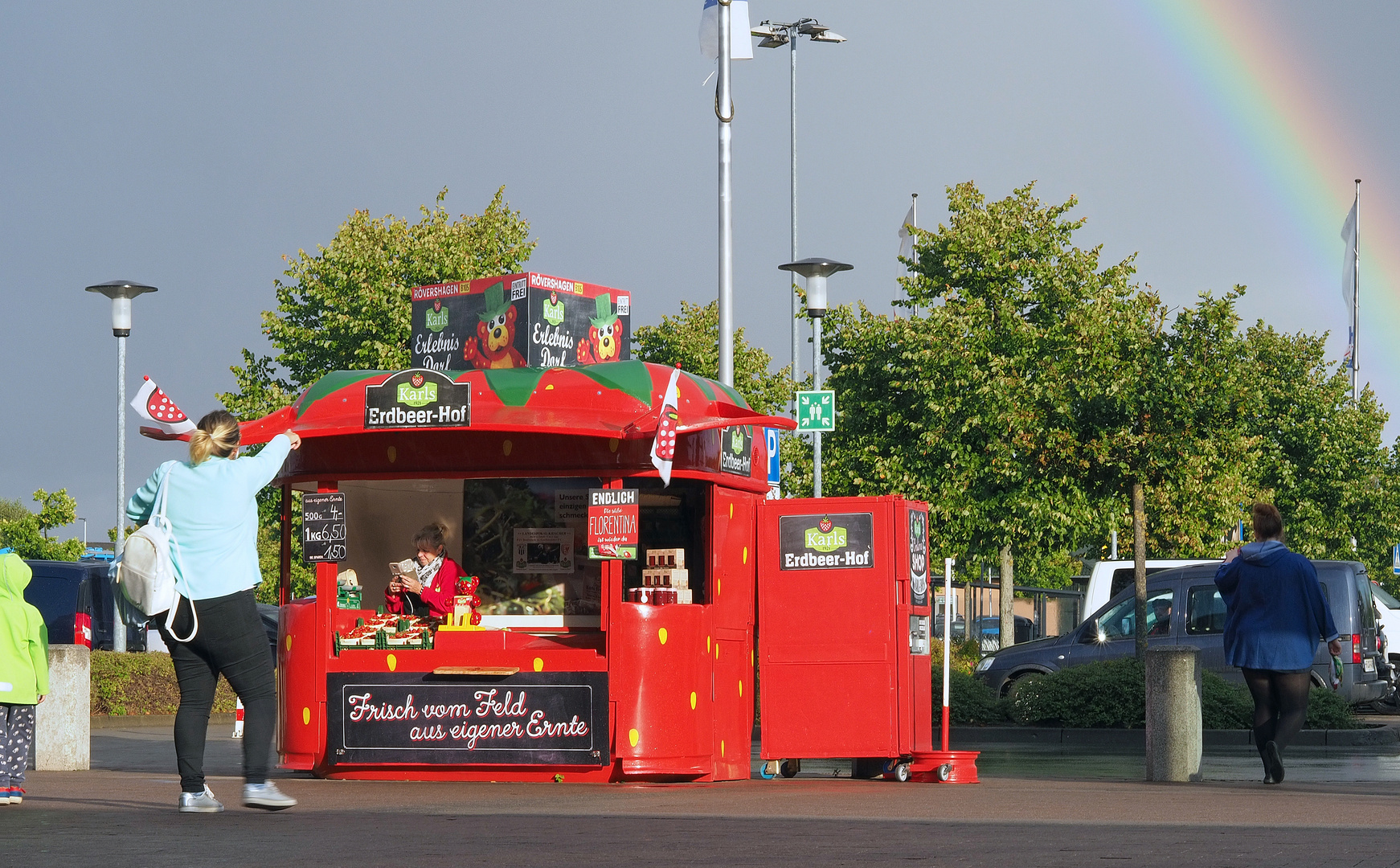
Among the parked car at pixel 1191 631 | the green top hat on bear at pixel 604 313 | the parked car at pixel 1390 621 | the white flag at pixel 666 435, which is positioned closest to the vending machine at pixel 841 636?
the white flag at pixel 666 435

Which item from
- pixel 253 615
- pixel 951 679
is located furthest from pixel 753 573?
pixel 951 679

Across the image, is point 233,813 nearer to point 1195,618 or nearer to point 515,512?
point 515,512

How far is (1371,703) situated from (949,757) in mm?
12652

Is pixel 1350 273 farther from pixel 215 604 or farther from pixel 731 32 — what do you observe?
pixel 215 604

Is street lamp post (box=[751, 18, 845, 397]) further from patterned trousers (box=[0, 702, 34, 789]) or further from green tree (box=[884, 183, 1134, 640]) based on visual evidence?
patterned trousers (box=[0, 702, 34, 789])

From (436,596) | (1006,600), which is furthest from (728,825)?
(1006,600)

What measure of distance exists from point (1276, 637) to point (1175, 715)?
3.08 feet

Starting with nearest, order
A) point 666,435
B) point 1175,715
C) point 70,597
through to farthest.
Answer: point 666,435
point 1175,715
point 70,597

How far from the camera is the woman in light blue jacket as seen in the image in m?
7.98

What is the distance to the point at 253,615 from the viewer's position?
8203 mm

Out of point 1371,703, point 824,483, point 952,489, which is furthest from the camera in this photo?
point 824,483

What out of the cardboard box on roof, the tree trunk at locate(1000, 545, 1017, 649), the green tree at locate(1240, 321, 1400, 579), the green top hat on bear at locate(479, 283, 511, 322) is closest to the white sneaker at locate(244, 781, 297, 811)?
the cardboard box on roof

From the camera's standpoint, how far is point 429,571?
12.9 metres

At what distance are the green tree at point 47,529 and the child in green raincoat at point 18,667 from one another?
107 feet
